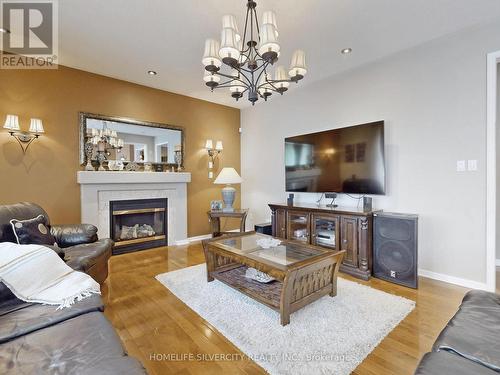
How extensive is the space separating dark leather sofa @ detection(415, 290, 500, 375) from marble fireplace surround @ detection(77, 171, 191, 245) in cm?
390

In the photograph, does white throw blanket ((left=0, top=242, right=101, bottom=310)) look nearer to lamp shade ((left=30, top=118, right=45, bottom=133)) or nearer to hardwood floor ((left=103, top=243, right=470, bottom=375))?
hardwood floor ((left=103, top=243, right=470, bottom=375))

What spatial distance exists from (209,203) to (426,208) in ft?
11.5

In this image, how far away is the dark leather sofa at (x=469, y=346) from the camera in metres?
0.89

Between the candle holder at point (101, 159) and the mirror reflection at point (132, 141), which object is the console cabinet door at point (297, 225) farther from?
the candle holder at point (101, 159)

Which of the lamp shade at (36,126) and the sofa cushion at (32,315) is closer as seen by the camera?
the sofa cushion at (32,315)

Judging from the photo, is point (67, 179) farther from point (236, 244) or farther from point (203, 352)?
point (203, 352)

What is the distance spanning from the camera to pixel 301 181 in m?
3.85

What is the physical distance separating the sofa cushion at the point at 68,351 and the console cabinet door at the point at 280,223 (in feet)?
9.19

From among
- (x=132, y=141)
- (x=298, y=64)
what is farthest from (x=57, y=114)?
(x=298, y=64)

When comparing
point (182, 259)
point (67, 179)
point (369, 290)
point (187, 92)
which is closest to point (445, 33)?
point (369, 290)

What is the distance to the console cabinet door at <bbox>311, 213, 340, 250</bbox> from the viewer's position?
3068mm

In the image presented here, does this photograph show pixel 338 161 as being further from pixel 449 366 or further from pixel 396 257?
pixel 449 366

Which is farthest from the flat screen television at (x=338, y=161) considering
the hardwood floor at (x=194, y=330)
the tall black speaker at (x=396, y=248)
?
the hardwood floor at (x=194, y=330)

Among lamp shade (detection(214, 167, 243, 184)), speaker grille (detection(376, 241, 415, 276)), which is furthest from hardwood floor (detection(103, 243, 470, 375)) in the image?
lamp shade (detection(214, 167, 243, 184))
